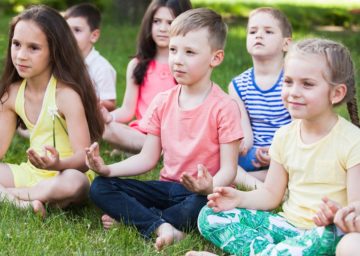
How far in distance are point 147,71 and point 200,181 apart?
6.79 feet

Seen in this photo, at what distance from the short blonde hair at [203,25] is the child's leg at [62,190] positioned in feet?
2.91

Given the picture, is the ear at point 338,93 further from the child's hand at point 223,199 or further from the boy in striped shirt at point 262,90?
the boy in striped shirt at point 262,90

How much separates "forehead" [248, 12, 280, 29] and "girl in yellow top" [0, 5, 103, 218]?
112 cm

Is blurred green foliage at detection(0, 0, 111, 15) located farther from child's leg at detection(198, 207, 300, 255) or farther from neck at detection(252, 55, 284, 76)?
child's leg at detection(198, 207, 300, 255)

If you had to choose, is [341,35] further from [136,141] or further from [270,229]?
[270,229]

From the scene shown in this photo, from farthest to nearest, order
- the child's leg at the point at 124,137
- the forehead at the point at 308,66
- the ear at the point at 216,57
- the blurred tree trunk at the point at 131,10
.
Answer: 1. the blurred tree trunk at the point at 131,10
2. the child's leg at the point at 124,137
3. the ear at the point at 216,57
4. the forehead at the point at 308,66

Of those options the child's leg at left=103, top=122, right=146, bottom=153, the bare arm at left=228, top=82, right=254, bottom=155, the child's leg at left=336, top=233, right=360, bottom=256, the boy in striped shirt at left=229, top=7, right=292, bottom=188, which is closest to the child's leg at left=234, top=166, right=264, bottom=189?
the boy in striped shirt at left=229, top=7, right=292, bottom=188

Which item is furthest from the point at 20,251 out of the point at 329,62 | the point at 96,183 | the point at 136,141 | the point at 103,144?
the point at 103,144

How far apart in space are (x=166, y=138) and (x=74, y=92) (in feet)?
1.89

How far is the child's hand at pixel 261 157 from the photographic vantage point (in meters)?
4.41

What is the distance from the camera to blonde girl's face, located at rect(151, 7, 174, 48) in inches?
198

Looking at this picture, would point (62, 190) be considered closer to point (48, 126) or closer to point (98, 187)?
point (98, 187)

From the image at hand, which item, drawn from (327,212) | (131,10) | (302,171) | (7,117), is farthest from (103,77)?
(131,10)

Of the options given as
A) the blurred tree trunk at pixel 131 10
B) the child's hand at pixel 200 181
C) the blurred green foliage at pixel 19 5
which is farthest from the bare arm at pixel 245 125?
the blurred green foliage at pixel 19 5
